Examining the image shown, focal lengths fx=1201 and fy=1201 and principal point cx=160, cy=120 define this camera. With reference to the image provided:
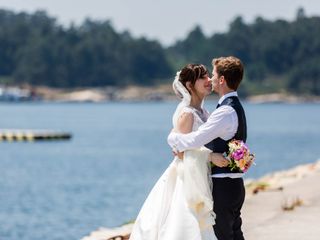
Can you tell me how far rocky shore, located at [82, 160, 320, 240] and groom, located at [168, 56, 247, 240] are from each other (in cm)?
379

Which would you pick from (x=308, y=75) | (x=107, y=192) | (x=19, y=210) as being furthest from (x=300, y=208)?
(x=308, y=75)

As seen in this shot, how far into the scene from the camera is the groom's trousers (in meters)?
9.23

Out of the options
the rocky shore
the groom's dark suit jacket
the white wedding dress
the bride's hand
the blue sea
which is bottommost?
the blue sea

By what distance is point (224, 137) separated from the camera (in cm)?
916

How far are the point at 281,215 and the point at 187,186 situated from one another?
6586 mm

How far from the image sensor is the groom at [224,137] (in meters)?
9.08

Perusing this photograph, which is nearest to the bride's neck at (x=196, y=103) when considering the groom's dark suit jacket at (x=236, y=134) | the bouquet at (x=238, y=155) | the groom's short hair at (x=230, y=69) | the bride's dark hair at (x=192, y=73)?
the bride's dark hair at (x=192, y=73)

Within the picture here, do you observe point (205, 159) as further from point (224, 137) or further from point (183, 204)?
point (183, 204)

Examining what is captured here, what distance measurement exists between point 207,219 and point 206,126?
766mm

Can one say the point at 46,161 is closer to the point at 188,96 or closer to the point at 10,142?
the point at 10,142

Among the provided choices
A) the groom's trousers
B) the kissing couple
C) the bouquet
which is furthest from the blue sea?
the bouquet

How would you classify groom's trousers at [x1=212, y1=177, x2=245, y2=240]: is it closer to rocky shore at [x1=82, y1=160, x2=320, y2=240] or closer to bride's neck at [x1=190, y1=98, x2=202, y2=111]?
bride's neck at [x1=190, y1=98, x2=202, y2=111]

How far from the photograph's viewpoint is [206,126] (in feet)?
29.8

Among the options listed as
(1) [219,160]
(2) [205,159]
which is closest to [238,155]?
(1) [219,160]
